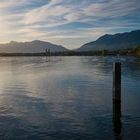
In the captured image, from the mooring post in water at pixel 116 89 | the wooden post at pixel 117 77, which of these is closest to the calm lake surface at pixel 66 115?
the mooring post in water at pixel 116 89

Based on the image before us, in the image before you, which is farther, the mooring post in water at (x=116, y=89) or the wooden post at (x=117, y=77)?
the wooden post at (x=117, y=77)

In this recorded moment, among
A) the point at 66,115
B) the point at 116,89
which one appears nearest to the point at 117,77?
the point at 116,89

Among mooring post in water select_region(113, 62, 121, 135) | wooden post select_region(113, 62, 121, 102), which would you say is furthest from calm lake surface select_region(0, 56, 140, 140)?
wooden post select_region(113, 62, 121, 102)

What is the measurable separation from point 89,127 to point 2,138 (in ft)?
22.1

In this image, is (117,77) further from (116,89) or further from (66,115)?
(66,115)

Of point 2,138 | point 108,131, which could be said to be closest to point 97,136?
point 108,131

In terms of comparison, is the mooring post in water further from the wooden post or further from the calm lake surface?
the calm lake surface

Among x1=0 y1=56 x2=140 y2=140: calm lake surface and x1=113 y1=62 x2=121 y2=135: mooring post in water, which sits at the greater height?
x1=113 y1=62 x2=121 y2=135: mooring post in water

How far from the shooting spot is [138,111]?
30719 mm

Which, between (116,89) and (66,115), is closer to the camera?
(66,115)

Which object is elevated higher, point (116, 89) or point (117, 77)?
point (117, 77)

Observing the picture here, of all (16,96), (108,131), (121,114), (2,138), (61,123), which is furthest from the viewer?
(16,96)

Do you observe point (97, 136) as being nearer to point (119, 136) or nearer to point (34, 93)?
point (119, 136)

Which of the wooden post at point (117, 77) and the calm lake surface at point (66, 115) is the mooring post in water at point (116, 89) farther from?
the calm lake surface at point (66, 115)
